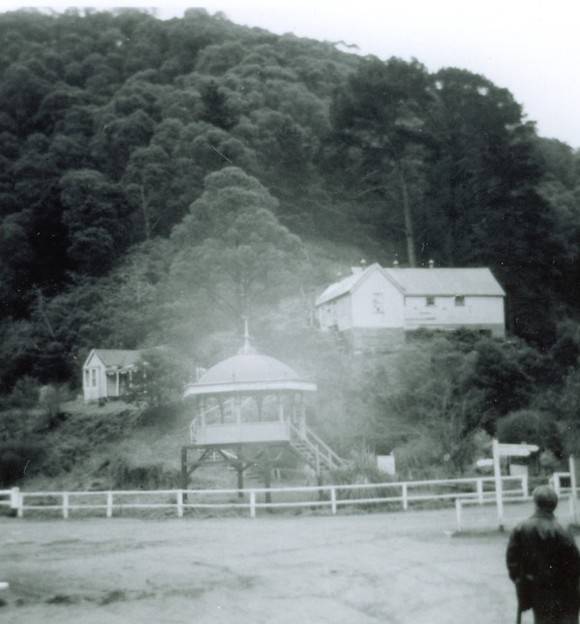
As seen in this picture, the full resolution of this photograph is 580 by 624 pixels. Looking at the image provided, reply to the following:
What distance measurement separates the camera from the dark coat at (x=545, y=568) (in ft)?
27.6

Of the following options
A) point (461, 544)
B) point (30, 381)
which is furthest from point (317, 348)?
point (461, 544)

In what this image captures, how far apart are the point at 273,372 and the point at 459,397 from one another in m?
12.3

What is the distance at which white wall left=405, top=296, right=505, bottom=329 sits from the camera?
55.3 metres

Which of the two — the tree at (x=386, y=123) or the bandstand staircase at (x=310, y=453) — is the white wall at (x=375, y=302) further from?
the bandstand staircase at (x=310, y=453)

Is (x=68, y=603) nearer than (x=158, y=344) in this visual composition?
Yes

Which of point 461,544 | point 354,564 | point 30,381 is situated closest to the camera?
point 354,564

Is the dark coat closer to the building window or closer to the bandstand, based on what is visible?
the bandstand

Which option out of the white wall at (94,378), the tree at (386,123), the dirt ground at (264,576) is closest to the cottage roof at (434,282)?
the tree at (386,123)

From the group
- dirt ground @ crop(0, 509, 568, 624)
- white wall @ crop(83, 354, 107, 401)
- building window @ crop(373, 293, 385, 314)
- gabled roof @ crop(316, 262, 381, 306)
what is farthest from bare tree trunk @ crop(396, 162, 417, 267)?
dirt ground @ crop(0, 509, 568, 624)

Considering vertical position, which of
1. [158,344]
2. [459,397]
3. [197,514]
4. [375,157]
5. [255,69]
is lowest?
[197,514]

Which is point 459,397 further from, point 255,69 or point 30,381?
point 255,69

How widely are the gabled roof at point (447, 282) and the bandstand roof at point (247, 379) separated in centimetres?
2246

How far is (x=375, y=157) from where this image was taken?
226ft

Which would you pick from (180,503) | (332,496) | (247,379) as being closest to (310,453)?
(247,379)
